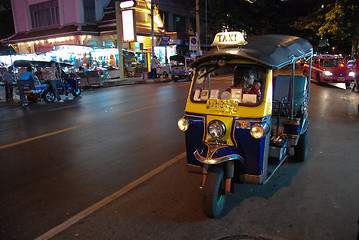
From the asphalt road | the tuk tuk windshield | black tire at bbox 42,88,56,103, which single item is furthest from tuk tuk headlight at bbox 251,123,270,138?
black tire at bbox 42,88,56,103

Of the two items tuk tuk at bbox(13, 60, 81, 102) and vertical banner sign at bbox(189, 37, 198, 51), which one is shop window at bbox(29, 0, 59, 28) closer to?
A: vertical banner sign at bbox(189, 37, 198, 51)

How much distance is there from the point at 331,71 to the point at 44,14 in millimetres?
32966

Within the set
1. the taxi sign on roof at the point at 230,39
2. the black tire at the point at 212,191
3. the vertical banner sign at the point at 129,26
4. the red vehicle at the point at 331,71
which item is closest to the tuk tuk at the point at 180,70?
the vertical banner sign at the point at 129,26

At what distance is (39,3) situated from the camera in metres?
35.2

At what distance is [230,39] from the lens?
405cm

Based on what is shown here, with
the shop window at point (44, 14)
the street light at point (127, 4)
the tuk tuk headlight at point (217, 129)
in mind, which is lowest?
the tuk tuk headlight at point (217, 129)

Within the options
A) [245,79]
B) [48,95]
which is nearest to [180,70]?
[48,95]

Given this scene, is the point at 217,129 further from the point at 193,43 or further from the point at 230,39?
the point at 193,43

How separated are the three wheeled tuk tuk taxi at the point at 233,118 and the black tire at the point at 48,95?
11.7 meters

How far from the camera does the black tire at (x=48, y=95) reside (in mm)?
14005

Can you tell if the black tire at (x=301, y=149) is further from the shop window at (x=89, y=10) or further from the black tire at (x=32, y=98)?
the shop window at (x=89, y=10)

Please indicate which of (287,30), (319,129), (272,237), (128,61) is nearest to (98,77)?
(128,61)

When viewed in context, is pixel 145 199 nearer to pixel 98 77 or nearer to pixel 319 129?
pixel 319 129

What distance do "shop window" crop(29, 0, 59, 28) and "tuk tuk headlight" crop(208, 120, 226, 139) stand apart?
3509 centimetres
